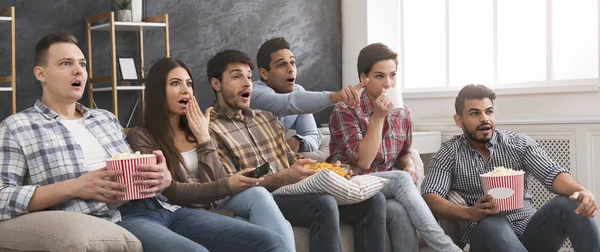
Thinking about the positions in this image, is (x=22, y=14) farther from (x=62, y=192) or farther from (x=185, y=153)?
(x=62, y=192)

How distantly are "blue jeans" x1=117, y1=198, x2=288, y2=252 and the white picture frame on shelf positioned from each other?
1.97 metres

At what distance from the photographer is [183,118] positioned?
322cm

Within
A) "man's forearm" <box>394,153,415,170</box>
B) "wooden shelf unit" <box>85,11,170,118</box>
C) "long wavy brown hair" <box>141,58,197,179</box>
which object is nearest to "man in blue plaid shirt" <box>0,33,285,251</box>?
"long wavy brown hair" <box>141,58,197,179</box>

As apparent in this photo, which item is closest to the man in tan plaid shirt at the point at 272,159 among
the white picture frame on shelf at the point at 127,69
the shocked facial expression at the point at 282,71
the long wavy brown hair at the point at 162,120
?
the long wavy brown hair at the point at 162,120

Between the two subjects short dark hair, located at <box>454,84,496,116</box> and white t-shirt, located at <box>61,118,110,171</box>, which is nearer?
white t-shirt, located at <box>61,118,110,171</box>

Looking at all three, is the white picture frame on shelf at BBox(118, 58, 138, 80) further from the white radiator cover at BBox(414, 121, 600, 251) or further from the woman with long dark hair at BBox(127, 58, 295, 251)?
the white radiator cover at BBox(414, 121, 600, 251)

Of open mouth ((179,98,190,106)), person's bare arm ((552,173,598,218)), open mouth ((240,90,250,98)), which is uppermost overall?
open mouth ((240,90,250,98))

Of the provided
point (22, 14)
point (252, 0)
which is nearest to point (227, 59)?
point (22, 14)

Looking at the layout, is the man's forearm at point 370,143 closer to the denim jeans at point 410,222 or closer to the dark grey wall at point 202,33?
the denim jeans at point 410,222

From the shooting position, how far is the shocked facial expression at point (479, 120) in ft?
12.0

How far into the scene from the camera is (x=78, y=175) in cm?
278

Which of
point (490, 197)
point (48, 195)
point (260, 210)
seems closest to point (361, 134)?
point (490, 197)

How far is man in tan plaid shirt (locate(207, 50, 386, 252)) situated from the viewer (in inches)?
125

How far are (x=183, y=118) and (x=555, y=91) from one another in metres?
2.66
